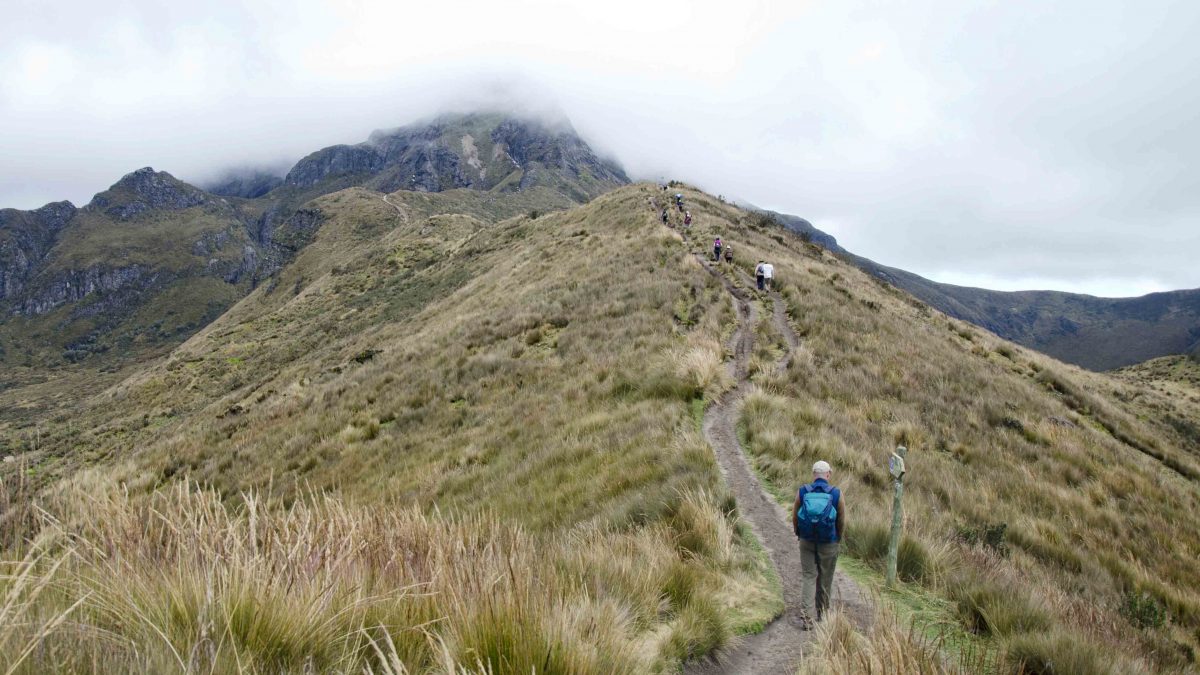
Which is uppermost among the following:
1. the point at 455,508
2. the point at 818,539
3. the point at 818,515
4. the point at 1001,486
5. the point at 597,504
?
the point at 818,515

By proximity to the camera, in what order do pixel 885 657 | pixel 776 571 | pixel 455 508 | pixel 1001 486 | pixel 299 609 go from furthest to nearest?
pixel 1001 486, pixel 455 508, pixel 776 571, pixel 885 657, pixel 299 609

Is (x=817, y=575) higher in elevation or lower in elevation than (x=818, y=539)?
lower

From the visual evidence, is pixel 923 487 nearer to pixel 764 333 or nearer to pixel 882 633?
pixel 882 633

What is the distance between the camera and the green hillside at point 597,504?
242 centimetres

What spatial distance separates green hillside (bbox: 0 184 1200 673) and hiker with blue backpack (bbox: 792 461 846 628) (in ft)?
1.25

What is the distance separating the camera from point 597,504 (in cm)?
674

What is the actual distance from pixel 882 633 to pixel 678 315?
46.7ft

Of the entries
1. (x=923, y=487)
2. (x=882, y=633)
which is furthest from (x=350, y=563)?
(x=923, y=487)

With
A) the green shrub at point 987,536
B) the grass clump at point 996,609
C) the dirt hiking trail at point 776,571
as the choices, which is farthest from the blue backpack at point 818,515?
the green shrub at point 987,536

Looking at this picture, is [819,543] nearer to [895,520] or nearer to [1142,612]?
[895,520]

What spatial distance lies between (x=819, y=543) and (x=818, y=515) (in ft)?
0.80

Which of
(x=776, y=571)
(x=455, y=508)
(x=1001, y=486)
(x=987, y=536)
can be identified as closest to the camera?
(x=776, y=571)

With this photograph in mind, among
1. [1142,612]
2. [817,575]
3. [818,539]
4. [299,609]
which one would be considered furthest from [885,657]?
[1142,612]

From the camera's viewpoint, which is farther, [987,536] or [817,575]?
[987,536]
